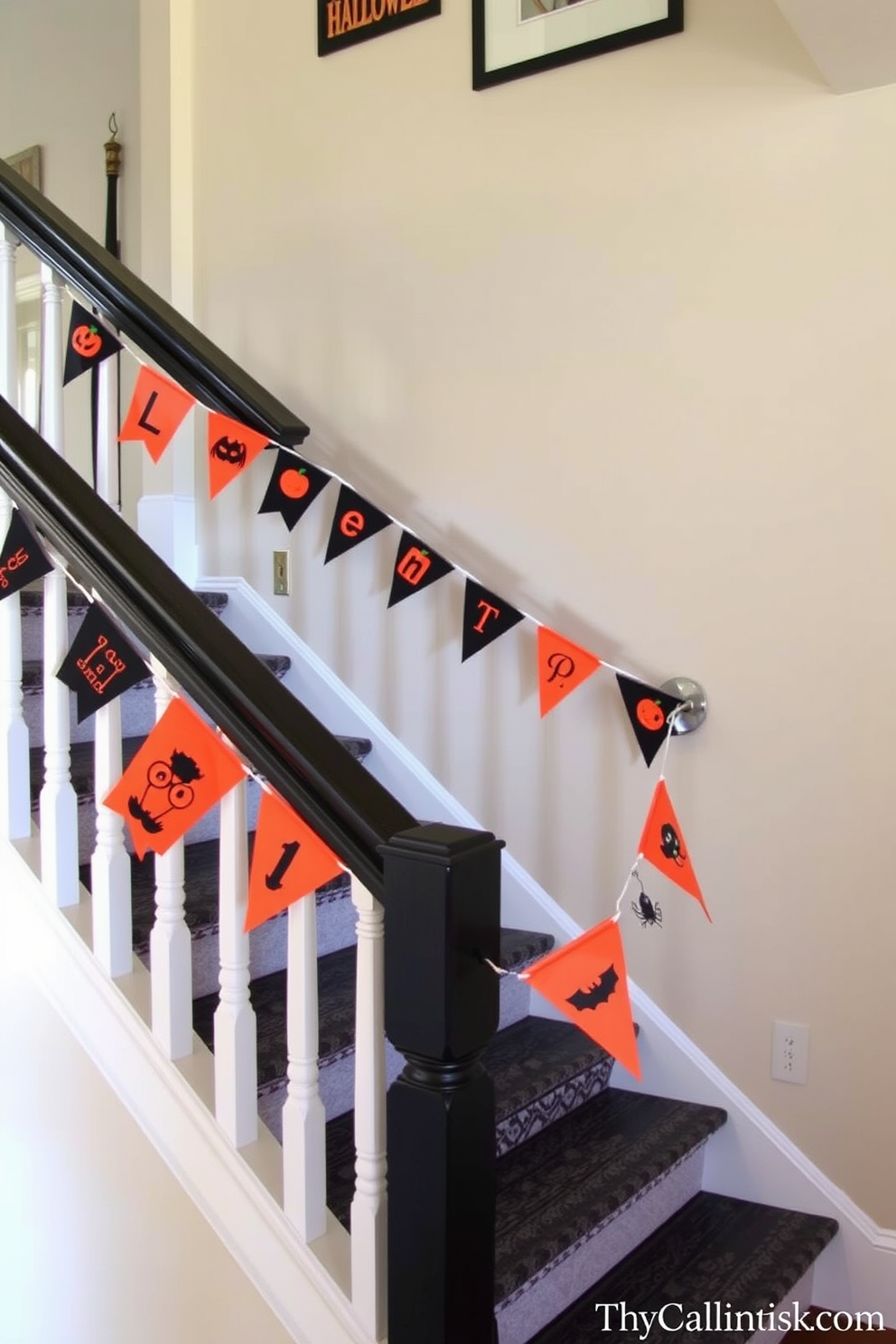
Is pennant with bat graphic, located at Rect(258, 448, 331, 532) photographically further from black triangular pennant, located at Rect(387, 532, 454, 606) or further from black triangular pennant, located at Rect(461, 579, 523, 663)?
black triangular pennant, located at Rect(461, 579, 523, 663)

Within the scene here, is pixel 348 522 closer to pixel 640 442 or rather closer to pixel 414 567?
pixel 414 567

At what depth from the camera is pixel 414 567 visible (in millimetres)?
2463

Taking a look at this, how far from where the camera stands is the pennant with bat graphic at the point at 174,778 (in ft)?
4.66

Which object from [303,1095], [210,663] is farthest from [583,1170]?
[210,663]

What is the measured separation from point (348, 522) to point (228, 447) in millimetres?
307

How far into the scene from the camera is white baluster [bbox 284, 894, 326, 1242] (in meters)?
1.41

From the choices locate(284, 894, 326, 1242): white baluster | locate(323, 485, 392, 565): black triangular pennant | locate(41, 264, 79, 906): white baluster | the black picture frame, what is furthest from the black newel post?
the black picture frame

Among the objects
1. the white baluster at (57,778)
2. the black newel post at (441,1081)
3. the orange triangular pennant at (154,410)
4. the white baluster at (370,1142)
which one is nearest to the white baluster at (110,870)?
the white baluster at (57,778)

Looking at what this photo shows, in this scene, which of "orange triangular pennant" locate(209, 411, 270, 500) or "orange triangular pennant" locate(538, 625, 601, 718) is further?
"orange triangular pennant" locate(209, 411, 270, 500)

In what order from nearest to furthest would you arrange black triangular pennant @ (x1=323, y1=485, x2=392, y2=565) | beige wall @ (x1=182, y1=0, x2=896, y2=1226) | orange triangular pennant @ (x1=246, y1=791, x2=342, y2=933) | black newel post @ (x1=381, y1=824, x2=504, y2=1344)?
1. black newel post @ (x1=381, y1=824, x2=504, y2=1344)
2. orange triangular pennant @ (x1=246, y1=791, x2=342, y2=933)
3. beige wall @ (x1=182, y1=0, x2=896, y2=1226)
4. black triangular pennant @ (x1=323, y1=485, x2=392, y2=565)

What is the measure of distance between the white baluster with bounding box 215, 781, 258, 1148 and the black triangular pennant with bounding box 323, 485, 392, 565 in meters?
1.11

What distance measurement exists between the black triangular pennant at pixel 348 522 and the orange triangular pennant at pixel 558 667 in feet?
1.60

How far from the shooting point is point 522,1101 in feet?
6.73

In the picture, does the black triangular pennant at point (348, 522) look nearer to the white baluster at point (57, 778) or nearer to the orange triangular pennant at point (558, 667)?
the orange triangular pennant at point (558, 667)
